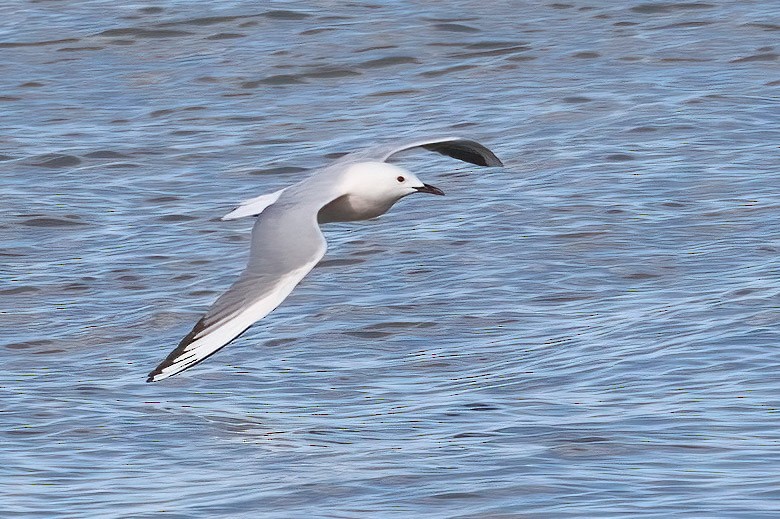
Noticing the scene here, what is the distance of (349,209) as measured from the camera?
10148 millimetres

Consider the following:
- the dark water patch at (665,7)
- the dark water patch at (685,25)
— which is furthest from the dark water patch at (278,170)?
the dark water patch at (665,7)

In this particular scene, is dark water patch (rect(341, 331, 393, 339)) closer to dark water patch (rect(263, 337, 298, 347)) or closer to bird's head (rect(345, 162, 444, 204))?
dark water patch (rect(263, 337, 298, 347))

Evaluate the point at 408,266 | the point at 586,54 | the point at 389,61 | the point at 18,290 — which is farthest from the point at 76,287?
the point at 586,54

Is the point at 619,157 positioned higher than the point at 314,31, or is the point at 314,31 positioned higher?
the point at 314,31

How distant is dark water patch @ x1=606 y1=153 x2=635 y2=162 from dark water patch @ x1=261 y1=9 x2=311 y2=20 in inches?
268

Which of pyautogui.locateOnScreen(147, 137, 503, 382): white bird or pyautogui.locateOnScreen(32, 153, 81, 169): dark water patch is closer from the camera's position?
pyautogui.locateOnScreen(147, 137, 503, 382): white bird

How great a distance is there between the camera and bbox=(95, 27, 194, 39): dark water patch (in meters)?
21.2

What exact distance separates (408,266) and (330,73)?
20.9 feet

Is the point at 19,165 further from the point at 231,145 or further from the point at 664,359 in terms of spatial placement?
the point at 664,359

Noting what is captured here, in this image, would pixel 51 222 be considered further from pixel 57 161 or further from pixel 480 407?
pixel 480 407

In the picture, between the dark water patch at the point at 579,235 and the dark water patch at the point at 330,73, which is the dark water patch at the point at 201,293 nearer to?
the dark water patch at the point at 579,235

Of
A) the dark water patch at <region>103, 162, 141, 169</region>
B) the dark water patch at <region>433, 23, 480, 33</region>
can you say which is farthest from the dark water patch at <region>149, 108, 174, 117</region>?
the dark water patch at <region>433, 23, 480, 33</region>

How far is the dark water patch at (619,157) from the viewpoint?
1569 cm

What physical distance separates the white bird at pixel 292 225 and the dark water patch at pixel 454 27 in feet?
31.4
